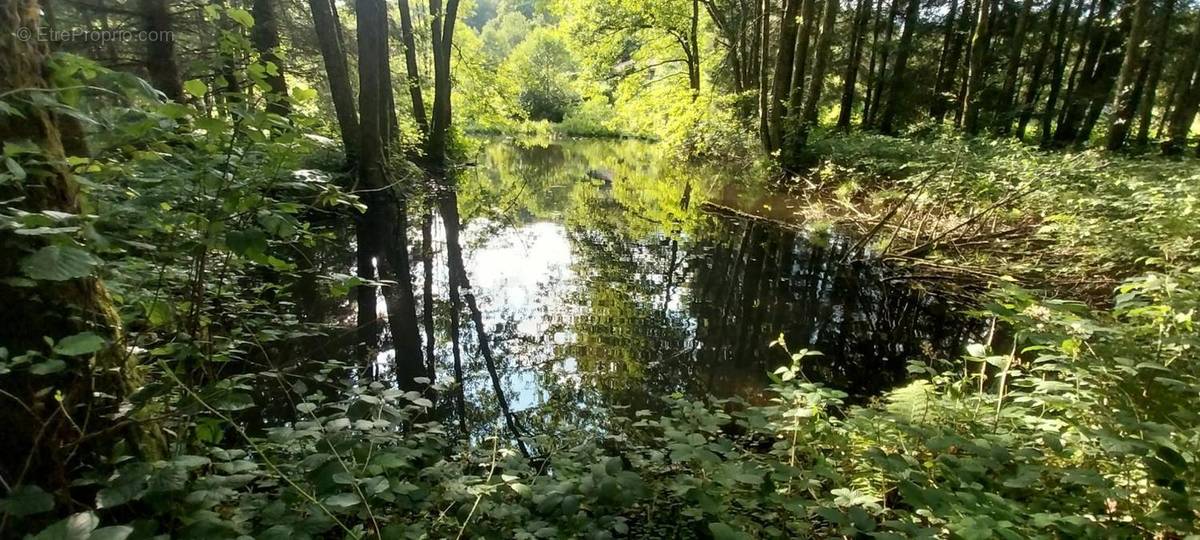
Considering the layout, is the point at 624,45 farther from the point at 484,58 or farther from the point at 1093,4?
the point at 1093,4

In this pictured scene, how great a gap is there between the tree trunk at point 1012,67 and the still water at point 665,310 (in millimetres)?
9389

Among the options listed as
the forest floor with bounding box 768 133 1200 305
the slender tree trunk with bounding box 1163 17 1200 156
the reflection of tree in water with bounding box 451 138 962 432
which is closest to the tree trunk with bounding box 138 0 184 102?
the reflection of tree in water with bounding box 451 138 962 432

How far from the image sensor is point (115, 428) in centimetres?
154

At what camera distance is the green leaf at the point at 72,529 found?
1.10 m

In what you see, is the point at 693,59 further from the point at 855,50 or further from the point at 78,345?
the point at 78,345

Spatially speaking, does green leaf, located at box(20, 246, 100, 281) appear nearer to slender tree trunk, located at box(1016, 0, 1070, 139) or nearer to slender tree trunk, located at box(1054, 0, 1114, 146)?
slender tree trunk, located at box(1016, 0, 1070, 139)

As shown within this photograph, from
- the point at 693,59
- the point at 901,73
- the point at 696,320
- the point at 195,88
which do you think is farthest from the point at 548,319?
the point at 693,59

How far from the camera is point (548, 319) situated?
19.5 feet

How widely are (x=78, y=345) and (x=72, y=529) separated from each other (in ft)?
1.35

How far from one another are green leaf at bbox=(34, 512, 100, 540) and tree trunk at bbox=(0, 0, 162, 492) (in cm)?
36

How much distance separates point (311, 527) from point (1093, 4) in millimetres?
23681

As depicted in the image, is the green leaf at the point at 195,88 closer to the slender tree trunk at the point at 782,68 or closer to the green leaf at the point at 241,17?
the green leaf at the point at 241,17

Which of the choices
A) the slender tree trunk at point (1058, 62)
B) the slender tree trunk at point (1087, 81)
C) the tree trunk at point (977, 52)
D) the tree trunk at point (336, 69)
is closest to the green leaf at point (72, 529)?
the tree trunk at point (336, 69)

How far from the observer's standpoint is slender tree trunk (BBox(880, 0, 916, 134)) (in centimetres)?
1767
